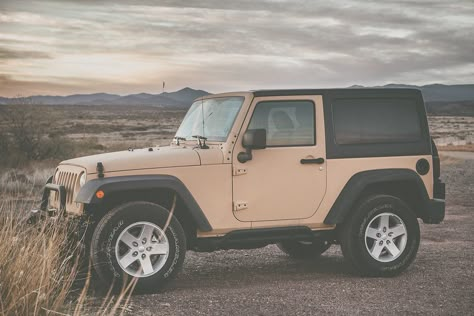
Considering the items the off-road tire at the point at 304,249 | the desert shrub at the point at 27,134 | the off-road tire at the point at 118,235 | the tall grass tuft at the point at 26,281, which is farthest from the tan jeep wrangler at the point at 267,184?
the desert shrub at the point at 27,134

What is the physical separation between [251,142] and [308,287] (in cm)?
167

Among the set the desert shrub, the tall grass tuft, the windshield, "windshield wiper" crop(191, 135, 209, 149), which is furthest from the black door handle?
the desert shrub

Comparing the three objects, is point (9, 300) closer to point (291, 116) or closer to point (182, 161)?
point (182, 161)

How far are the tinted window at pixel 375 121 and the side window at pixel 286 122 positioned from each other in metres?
0.34

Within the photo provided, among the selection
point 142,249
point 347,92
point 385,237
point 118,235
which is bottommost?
point 385,237

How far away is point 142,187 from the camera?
23.5 feet

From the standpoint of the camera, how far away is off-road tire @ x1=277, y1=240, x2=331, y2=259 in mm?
9656

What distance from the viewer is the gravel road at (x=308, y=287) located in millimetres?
6816

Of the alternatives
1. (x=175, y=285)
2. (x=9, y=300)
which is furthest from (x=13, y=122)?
(x=9, y=300)

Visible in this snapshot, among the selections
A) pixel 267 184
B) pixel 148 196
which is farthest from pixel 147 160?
pixel 267 184

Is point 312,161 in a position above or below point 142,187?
above

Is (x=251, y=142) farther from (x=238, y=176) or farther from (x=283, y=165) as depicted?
(x=283, y=165)

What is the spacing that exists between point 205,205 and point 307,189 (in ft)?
3.81

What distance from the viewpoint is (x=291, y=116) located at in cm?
789
